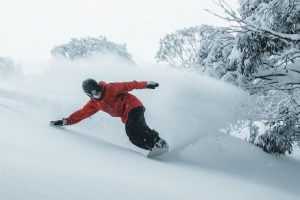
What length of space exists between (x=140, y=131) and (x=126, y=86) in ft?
1.97

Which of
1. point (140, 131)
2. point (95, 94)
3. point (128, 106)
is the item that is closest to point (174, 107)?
point (128, 106)

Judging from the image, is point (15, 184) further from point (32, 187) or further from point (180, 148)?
point (180, 148)

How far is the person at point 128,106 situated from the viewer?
4.61 m

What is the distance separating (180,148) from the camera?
5.52 m

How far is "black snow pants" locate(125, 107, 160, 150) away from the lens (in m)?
4.59

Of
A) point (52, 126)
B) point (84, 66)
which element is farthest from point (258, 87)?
point (84, 66)

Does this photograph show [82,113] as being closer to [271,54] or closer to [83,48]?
[271,54]

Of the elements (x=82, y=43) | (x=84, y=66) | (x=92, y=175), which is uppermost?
(x=82, y=43)

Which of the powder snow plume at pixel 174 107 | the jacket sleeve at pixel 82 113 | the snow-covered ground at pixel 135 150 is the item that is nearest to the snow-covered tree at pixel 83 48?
the snow-covered ground at pixel 135 150

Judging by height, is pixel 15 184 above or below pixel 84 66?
below

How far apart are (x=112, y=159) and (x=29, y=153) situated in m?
0.91

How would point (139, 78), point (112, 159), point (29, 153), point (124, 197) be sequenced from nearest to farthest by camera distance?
point (124, 197) → point (29, 153) → point (112, 159) → point (139, 78)

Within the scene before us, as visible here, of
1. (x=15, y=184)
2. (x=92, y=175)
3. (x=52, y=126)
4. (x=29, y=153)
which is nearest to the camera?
(x=15, y=184)

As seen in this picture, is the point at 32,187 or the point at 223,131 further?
the point at 223,131
